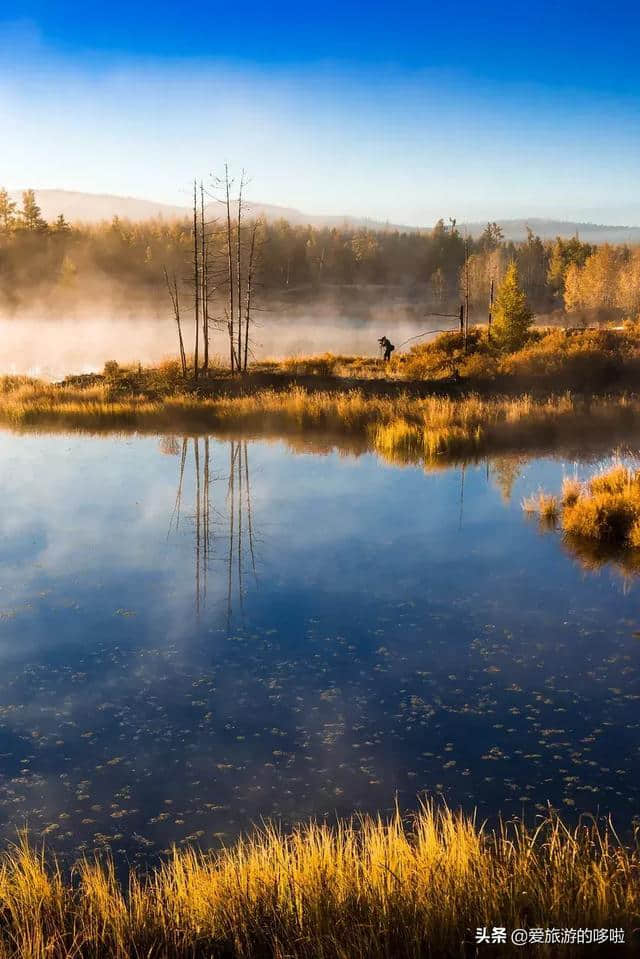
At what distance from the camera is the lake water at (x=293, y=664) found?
638 centimetres

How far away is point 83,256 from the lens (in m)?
94.5

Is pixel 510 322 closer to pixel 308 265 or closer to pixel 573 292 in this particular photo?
pixel 573 292

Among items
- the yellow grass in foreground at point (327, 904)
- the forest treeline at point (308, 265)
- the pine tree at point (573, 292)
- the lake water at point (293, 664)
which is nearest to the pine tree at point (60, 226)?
the forest treeline at point (308, 265)

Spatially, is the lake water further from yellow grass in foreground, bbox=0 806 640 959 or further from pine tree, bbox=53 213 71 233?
pine tree, bbox=53 213 71 233

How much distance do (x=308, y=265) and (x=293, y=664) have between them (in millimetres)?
110160

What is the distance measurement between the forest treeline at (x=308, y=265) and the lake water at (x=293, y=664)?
54.6 meters

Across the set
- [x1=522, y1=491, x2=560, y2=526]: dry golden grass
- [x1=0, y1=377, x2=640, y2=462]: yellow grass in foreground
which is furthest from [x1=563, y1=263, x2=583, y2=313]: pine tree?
[x1=522, y1=491, x2=560, y2=526]: dry golden grass

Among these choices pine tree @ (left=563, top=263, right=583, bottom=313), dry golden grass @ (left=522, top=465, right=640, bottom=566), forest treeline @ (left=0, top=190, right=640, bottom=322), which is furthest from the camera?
pine tree @ (left=563, top=263, right=583, bottom=313)

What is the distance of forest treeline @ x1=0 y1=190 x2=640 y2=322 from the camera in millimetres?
86125

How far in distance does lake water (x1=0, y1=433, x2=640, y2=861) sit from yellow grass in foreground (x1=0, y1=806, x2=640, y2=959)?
91 centimetres

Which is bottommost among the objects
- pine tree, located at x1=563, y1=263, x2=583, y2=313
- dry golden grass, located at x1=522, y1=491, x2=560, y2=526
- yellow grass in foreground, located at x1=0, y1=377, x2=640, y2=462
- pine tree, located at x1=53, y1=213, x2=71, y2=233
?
dry golden grass, located at x1=522, y1=491, x2=560, y2=526

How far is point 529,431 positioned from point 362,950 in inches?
748

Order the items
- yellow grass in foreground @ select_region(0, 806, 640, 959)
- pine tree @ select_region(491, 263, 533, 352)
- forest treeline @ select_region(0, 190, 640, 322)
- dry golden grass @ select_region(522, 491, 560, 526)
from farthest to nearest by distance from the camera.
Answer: forest treeline @ select_region(0, 190, 640, 322), pine tree @ select_region(491, 263, 533, 352), dry golden grass @ select_region(522, 491, 560, 526), yellow grass in foreground @ select_region(0, 806, 640, 959)

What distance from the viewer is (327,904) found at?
4.73 meters
